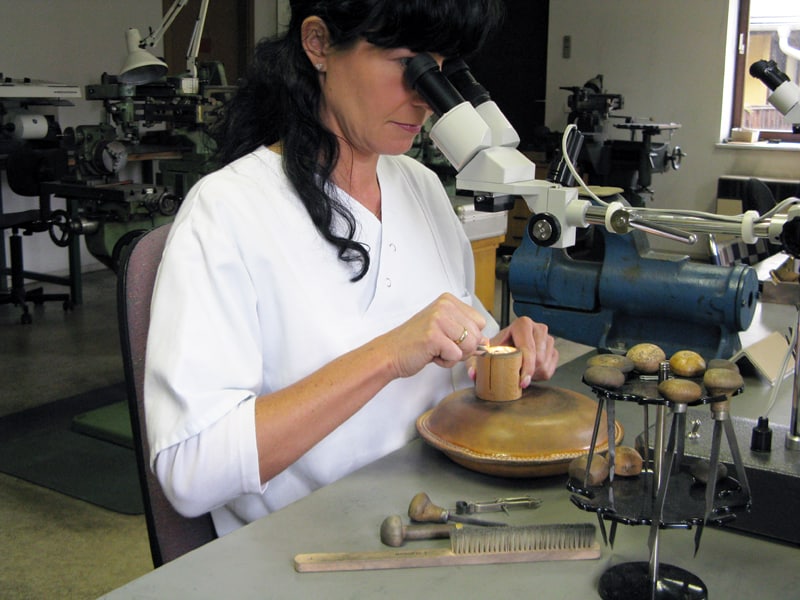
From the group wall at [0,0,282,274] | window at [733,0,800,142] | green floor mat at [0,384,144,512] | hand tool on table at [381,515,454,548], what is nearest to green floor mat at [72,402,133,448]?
green floor mat at [0,384,144,512]

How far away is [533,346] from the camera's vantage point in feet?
4.13

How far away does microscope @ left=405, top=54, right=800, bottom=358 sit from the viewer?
1004 mm

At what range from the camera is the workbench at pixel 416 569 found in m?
0.80

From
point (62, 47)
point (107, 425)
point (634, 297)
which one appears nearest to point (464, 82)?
point (634, 297)

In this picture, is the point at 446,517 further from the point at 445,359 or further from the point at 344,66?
the point at 344,66

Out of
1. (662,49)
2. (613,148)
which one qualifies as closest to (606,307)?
(613,148)

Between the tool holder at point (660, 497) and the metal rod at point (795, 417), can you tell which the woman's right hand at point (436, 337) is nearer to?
the tool holder at point (660, 497)

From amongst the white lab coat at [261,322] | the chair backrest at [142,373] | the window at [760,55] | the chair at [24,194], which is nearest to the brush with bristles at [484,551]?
the white lab coat at [261,322]

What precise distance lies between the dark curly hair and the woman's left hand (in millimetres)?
252

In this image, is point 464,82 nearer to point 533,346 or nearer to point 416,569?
point 533,346

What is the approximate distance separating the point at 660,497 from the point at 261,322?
1.79 feet

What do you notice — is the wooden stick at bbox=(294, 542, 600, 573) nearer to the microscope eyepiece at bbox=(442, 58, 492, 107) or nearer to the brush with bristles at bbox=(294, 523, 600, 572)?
the brush with bristles at bbox=(294, 523, 600, 572)

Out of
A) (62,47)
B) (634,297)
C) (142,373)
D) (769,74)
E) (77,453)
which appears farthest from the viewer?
(62,47)

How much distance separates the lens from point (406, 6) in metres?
1.08
